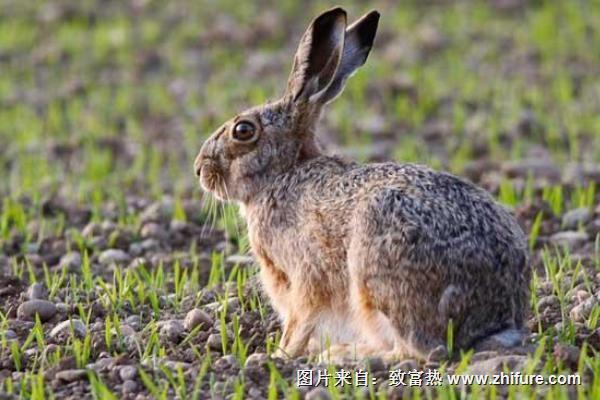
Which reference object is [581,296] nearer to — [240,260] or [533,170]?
A: [240,260]

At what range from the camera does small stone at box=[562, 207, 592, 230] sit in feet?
25.3

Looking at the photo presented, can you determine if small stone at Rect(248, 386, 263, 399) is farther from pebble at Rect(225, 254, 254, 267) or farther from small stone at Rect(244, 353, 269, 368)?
pebble at Rect(225, 254, 254, 267)

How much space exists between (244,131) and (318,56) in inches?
18.8

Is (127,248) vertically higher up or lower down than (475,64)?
lower down

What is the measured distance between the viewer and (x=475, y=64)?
12430mm

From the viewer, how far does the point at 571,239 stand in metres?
7.41

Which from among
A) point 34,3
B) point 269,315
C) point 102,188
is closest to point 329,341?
point 269,315

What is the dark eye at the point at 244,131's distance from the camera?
623cm

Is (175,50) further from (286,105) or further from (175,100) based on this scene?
(286,105)

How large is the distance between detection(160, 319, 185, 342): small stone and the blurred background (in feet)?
9.90

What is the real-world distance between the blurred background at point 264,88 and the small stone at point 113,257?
52.7 inches

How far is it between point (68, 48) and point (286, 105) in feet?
24.2

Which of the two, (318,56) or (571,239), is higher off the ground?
(318,56)

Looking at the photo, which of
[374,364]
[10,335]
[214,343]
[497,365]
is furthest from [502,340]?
[10,335]
